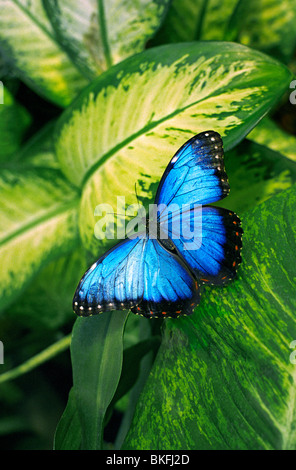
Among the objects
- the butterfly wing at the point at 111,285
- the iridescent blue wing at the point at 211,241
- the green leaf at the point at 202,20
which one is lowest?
the butterfly wing at the point at 111,285

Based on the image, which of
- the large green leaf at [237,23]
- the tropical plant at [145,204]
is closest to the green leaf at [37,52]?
the tropical plant at [145,204]

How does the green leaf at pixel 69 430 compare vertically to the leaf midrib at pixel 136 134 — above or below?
below

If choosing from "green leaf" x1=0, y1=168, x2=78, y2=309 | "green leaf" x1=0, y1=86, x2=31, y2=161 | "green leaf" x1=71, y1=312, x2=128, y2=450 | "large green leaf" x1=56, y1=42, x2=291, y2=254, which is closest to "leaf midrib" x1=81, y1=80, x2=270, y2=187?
"large green leaf" x1=56, y1=42, x2=291, y2=254

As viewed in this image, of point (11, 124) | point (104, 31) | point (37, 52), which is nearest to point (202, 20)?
point (104, 31)

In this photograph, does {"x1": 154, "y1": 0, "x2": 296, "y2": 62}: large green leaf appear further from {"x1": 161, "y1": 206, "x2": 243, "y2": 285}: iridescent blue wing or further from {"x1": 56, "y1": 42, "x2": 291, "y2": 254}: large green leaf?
{"x1": 161, "y1": 206, "x2": 243, "y2": 285}: iridescent blue wing

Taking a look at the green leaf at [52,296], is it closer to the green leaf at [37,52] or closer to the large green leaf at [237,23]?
the green leaf at [37,52]

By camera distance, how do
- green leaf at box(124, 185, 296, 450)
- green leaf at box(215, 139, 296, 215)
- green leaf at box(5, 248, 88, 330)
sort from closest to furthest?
green leaf at box(124, 185, 296, 450), green leaf at box(215, 139, 296, 215), green leaf at box(5, 248, 88, 330)

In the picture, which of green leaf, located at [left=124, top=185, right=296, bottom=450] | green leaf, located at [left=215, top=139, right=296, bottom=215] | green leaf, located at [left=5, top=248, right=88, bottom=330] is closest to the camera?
green leaf, located at [left=124, top=185, right=296, bottom=450]
